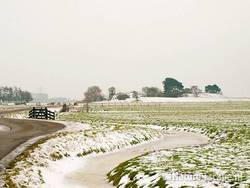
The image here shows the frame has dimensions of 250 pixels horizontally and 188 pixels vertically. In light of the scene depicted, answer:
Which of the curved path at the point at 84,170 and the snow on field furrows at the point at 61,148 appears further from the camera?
the curved path at the point at 84,170

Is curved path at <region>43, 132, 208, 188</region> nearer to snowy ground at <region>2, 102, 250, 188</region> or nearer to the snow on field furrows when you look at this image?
snowy ground at <region>2, 102, 250, 188</region>

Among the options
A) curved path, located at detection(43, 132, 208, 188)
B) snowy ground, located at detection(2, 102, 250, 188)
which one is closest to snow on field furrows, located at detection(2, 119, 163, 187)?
snowy ground, located at detection(2, 102, 250, 188)

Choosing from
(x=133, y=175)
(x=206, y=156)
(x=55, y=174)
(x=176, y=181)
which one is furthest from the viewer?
(x=206, y=156)

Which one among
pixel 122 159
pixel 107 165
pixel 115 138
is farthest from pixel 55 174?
pixel 115 138

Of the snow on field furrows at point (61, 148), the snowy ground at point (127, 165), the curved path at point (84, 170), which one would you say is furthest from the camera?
the curved path at point (84, 170)

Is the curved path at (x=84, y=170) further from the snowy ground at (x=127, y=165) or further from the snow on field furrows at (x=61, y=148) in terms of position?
the snow on field furrows at (x=61, y=148)

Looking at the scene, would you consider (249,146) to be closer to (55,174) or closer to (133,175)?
(133,175)

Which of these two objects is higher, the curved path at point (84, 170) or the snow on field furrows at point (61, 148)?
the snow on field furrows at point (61, 148)

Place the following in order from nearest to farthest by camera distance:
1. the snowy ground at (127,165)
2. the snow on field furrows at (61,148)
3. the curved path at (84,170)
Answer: the snowy ground at (127,165)
the snow on field furrows at (61,148)
the curved path at (84,170)

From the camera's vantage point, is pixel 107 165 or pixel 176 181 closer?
pixel 176 181

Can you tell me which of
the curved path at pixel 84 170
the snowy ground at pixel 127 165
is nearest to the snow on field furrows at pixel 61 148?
the snowy ground at pixel 127 165

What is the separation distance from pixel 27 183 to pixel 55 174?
341 centimetres

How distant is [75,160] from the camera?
2369cm

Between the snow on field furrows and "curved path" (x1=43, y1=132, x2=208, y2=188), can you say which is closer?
the snow on field furrows
